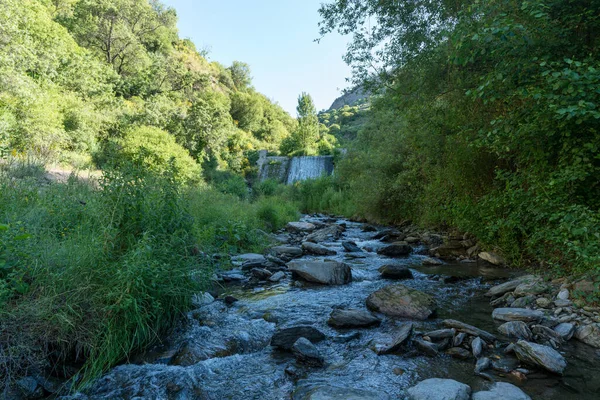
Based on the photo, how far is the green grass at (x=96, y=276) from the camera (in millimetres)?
2760

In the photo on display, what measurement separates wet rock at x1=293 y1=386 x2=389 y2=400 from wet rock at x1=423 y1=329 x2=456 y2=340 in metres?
1.20

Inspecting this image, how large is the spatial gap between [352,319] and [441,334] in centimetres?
104

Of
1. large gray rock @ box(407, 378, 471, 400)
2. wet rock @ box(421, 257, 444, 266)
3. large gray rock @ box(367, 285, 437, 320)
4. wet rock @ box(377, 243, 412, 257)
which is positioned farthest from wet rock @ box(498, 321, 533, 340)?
wet rock @ box(377, 243, 412, 257)

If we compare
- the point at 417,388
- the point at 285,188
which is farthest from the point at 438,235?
the point at 285,188

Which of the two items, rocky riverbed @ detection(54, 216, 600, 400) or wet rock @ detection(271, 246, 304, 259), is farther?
wet rock @ detection(271, 246, 304, 259)

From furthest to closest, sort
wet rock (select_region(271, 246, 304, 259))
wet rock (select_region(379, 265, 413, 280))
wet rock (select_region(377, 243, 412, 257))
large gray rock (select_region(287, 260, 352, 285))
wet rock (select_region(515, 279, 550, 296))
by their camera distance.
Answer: wet rock (select_region(377, 243, 412, 257))
wet rock (select_region(271, 246, 304, 259))
wet rock (select_region(379, 265, 413, 280))
large gray rock (select_region(287, 260, 352, 285))
wet rock (select_region(515, 279, 550, 296))

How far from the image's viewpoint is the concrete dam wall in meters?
27.6

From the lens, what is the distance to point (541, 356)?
2.99 metres

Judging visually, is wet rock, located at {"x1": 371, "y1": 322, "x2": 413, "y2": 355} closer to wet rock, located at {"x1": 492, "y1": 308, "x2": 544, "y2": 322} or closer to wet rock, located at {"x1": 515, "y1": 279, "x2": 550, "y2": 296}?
wet rock, located at {"x1": 492, "y1": 308, "x2": 544, "y2": 322}

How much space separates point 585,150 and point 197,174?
755 inches

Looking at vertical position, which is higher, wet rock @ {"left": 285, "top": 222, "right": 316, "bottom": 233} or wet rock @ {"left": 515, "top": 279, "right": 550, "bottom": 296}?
wet rock @ {"left": 515, "top": 279, "right": 550, "bottom": 296}

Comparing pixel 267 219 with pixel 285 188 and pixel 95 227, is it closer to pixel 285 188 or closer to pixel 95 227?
pixel 95 227

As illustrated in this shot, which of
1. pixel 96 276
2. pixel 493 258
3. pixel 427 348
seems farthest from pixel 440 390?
pixel 493 258

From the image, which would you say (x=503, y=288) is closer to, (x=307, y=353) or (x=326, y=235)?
(x=307, y=353)
